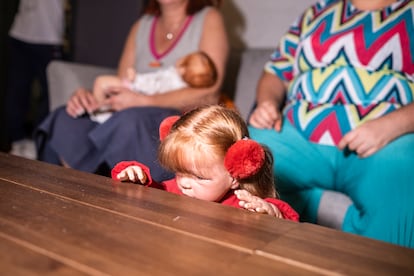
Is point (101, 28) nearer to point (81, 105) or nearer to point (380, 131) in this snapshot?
point (81, 105)

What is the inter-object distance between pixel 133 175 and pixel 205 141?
0.55 ft

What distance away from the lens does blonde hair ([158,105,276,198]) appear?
0.90 metres

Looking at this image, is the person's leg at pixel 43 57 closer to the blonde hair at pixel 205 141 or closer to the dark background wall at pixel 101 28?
the dark background wall at pixel 101 28

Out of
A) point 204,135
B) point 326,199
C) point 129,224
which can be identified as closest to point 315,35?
point 326,199

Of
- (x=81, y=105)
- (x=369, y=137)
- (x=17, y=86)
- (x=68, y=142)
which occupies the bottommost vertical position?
(x=17, y=86)

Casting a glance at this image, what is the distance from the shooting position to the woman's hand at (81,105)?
5.45 ft

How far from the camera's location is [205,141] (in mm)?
896

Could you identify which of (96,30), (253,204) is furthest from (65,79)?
(253,204)

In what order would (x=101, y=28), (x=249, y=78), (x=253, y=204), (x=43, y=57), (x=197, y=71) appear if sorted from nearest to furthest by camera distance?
(x=253, y=204), (x=197, y=71), (x=249, y=78), (x=101, y=28), (x=43, y=57)

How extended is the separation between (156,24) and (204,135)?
1170mm

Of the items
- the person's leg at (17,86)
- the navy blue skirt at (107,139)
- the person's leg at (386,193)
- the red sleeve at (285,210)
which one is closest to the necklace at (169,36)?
the navy blue skirt at (107,139)

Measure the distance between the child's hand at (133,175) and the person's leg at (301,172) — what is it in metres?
0.44

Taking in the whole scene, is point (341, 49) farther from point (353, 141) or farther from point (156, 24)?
point (156, 24)

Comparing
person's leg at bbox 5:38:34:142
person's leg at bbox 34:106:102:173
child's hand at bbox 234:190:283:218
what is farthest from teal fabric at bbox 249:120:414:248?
person's leg at bbox 5:38:34:142
